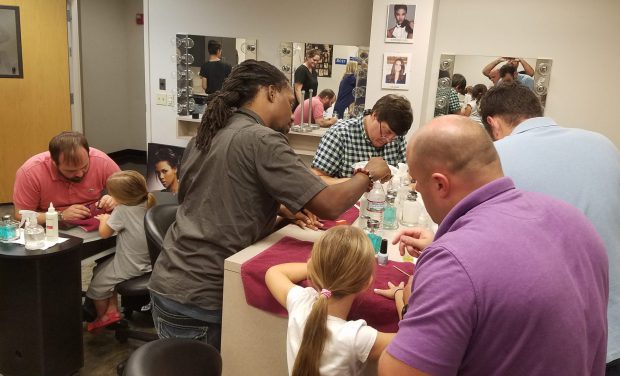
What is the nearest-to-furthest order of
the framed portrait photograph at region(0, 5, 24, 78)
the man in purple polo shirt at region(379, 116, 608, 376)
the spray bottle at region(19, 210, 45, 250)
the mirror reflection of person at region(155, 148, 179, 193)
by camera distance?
1. the man in purple polo shirt at region(379, 116, 608, 376)
2. the spray bottle at region(19, 210, 45, 250)
3. the framed portrait photograph at region(0, 5, 24, 78)
4. the mirror reflection of person at region(155, 148, 179, 193)

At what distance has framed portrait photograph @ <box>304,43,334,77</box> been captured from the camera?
487 cm

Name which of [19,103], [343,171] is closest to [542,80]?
[343,171]

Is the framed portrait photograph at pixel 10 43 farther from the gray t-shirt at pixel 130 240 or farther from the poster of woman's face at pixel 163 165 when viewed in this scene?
the gray t-shirt at pixel 130 240

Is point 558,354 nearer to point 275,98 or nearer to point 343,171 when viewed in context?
point 275,98

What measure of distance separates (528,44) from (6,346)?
452cm

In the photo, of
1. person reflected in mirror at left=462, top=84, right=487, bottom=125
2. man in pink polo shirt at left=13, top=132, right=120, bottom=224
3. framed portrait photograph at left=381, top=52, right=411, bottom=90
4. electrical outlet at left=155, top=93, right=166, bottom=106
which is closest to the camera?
man in pink polo shirt at left=13, top=132, right=120, bottom=224

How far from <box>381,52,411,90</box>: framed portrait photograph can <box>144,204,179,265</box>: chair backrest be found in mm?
2804

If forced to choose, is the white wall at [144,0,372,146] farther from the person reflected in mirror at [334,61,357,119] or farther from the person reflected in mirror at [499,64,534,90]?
the person reflected in mirror at [499,64,534,90]

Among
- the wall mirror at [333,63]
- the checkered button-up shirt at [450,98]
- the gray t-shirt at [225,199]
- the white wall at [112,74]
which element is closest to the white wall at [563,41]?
the checkered button-up shirt at [450,98]

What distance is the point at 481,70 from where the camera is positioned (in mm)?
4551

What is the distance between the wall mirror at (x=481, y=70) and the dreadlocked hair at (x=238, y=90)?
3.32 m

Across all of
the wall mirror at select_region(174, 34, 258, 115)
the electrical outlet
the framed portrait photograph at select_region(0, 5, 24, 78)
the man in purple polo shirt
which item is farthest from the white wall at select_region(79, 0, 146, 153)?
the man in purple polo shirt

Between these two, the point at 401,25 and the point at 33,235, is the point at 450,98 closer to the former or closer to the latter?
the point at 401,25

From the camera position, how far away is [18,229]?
2395 millimetres
